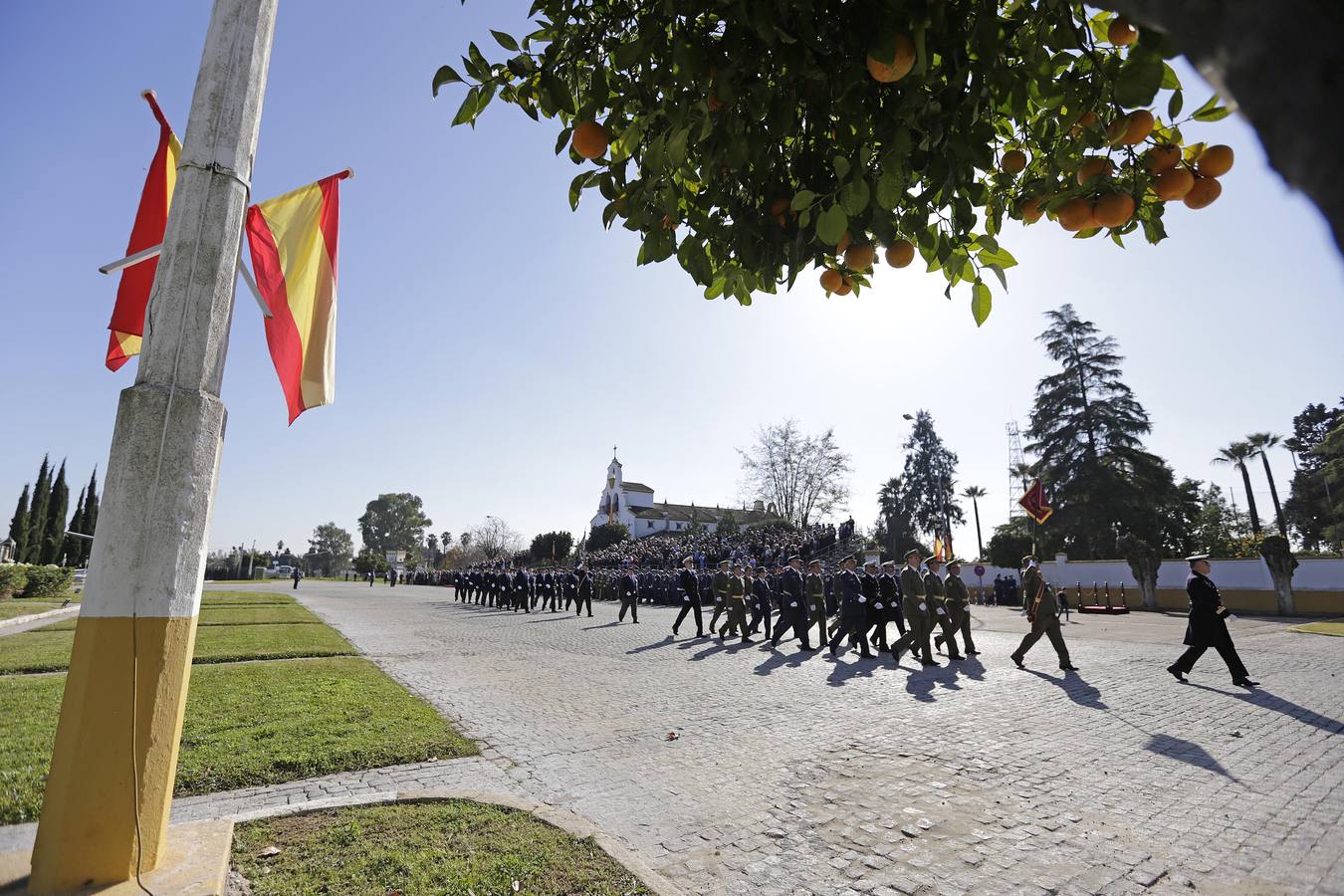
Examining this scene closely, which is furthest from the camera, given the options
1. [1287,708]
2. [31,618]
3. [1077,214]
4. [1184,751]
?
[31,618]

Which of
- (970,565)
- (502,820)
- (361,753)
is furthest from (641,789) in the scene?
(970,565)

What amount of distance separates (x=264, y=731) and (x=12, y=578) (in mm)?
27346

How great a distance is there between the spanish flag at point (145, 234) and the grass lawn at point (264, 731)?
10.8 feet

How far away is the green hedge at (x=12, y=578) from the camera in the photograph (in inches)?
922

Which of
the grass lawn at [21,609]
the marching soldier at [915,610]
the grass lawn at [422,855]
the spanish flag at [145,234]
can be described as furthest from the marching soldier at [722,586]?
the grass lawn at [21,609]

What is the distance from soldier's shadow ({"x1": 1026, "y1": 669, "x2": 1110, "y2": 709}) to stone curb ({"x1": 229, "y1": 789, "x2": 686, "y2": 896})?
6597 mm

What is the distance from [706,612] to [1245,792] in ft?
66.5

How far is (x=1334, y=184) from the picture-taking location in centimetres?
55

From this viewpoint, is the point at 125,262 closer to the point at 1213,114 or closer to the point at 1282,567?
the point at 1213,114

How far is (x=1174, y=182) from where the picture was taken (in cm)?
229

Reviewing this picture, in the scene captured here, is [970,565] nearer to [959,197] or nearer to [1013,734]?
[1013,734]

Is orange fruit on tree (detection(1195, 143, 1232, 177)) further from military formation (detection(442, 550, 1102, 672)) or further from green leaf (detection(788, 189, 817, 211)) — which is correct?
military formation (detection(442, 550, 1102, 672))

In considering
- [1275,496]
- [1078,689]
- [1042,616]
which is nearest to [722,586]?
[1042,616]

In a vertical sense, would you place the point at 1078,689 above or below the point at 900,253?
below
